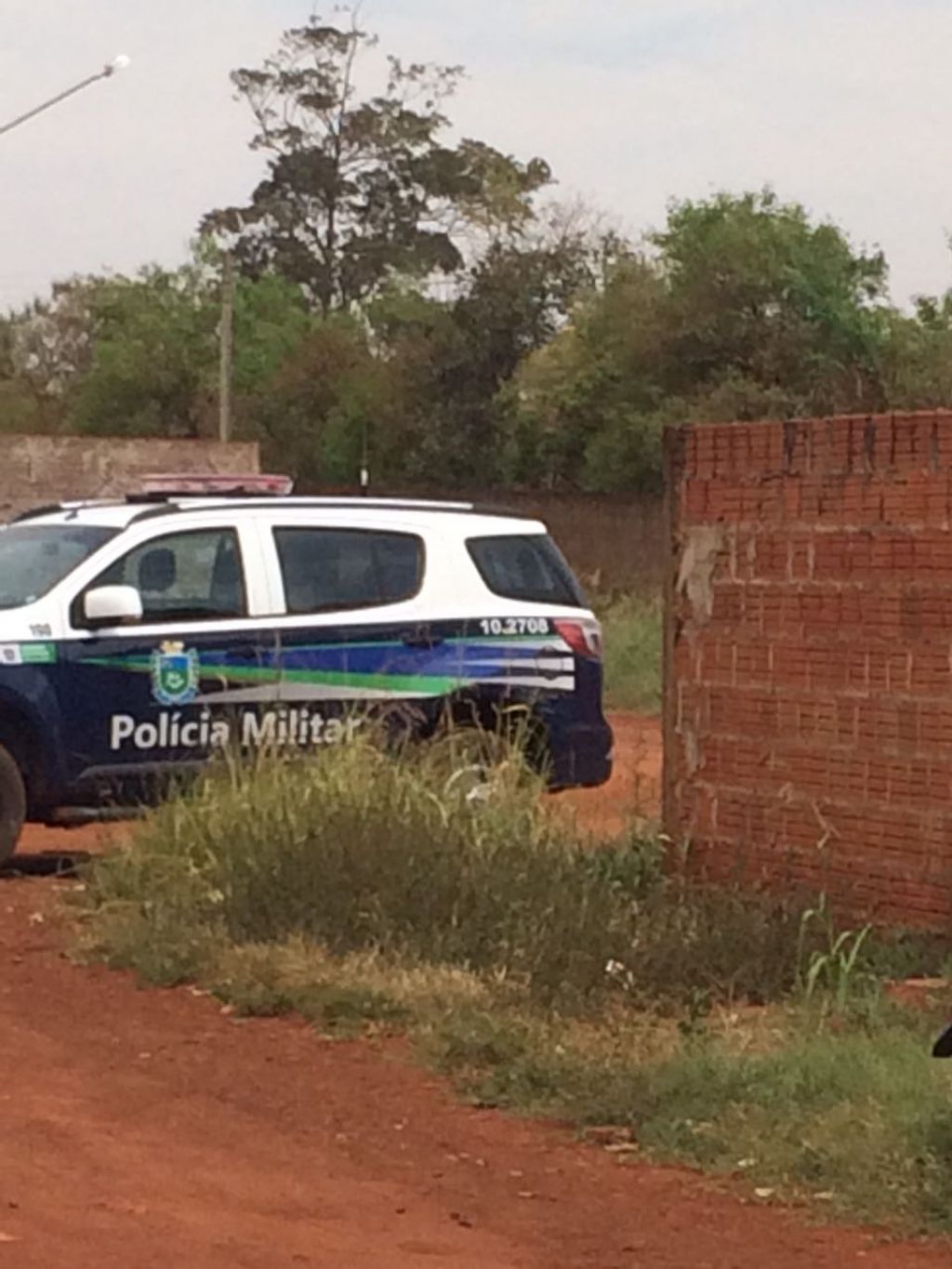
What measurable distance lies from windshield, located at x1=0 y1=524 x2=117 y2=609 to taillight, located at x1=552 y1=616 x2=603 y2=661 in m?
2.51

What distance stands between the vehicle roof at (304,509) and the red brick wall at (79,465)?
16.6m

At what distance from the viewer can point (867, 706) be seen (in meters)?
10.8

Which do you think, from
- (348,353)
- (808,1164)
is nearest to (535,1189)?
(808,1164)

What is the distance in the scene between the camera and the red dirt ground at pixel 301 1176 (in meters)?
6.50

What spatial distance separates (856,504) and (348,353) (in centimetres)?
3877

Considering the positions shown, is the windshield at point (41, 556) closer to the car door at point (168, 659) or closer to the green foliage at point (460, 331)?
the car door at point (168, 659)

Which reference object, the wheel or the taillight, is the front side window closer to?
the wheel

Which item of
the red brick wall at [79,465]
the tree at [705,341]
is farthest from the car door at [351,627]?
the tree at [705,341]

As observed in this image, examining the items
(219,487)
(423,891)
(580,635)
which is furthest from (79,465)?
(423,891)

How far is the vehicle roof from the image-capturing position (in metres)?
13.4

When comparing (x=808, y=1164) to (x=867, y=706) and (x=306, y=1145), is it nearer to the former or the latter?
(x=306, y=1145)

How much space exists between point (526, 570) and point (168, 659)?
2248mm

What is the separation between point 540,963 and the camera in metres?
9.78

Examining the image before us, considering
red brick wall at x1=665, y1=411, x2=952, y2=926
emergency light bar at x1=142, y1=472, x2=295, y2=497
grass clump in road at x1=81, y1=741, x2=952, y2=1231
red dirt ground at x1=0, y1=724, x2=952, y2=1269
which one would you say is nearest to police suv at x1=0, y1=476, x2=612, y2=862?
emergency light bar at x1=142, y1=472, x2=295, y2=497
